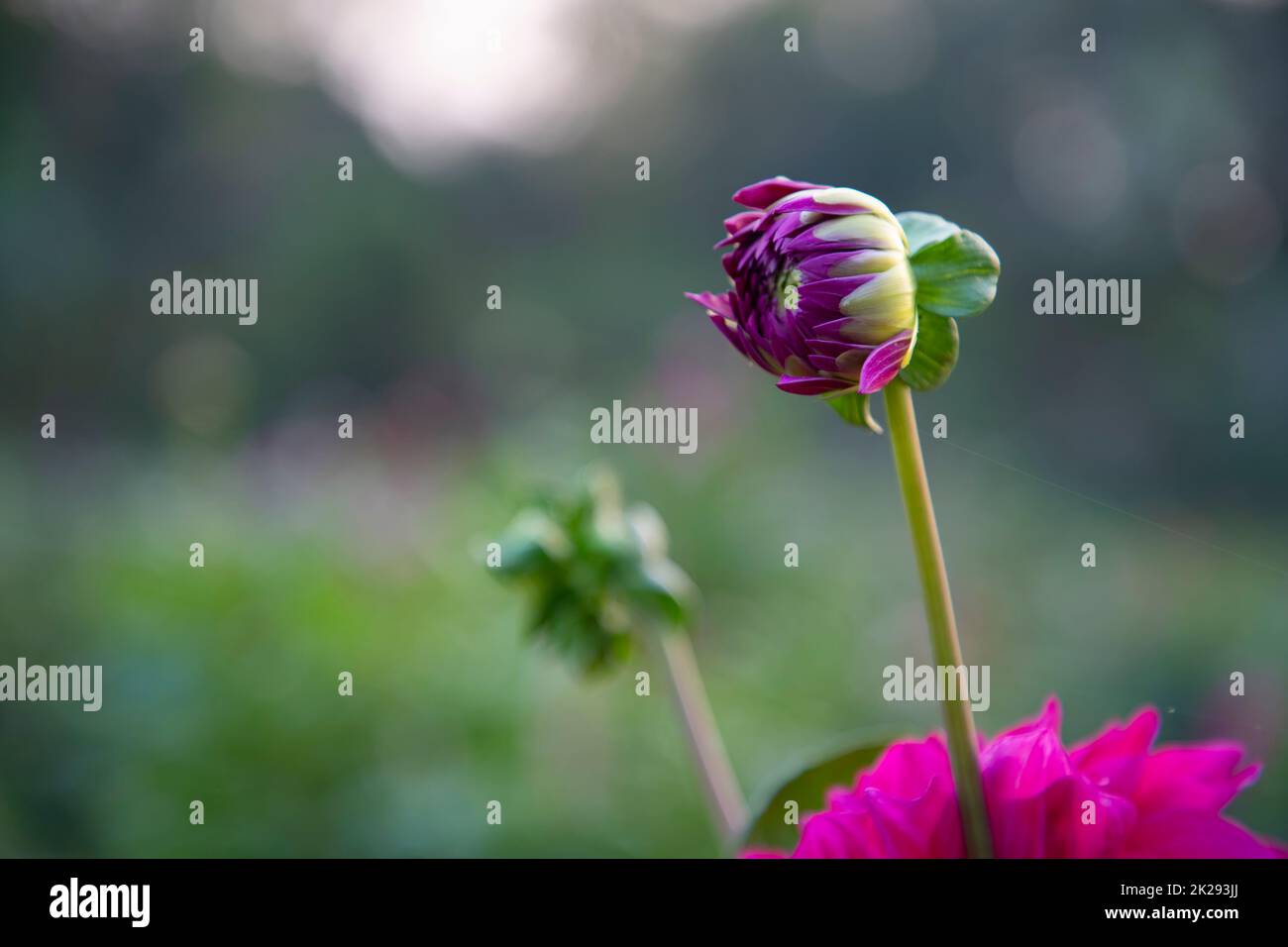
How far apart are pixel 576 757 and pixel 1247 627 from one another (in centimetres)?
127

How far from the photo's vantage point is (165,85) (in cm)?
341

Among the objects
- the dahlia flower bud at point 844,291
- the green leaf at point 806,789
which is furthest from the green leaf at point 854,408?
the green leaf at point 806,789

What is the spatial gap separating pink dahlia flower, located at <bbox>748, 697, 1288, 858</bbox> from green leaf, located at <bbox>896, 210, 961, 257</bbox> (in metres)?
0.13

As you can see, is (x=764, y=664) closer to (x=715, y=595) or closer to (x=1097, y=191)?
(x=715, y=595)

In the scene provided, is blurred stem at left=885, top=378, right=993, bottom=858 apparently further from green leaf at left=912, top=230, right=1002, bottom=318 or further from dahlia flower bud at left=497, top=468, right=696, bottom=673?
dahlia flower bud at left=497, top=468, right=696, bottom=673

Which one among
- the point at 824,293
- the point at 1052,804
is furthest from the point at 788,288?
the point at 1052,804

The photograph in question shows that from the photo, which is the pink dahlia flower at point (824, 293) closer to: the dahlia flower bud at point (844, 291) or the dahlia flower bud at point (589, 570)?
the dahlia flower bud at point (844, 291)

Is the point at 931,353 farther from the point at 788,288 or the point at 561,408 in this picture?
the point at 561,408

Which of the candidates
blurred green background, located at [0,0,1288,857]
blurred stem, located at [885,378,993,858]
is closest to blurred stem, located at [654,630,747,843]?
blurred green background, located at [0,0,1288,857]

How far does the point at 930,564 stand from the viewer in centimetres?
24

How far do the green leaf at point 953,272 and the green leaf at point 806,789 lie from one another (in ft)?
0.50

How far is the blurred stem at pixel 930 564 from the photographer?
24 centimetres
